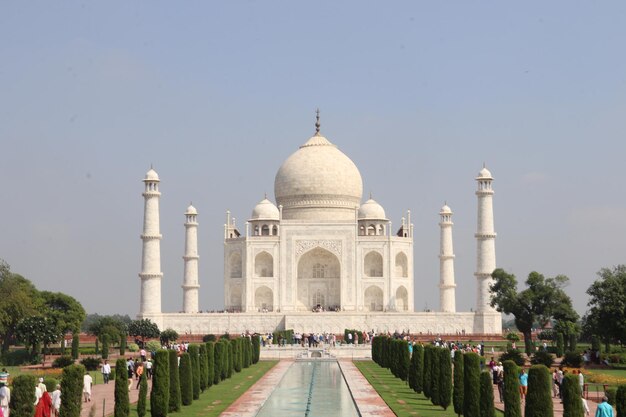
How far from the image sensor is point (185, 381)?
57.7 ft

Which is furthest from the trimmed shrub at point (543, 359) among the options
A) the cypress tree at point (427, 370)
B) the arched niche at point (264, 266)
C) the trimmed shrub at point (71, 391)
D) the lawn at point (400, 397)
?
the arched niche at point (264, 266)

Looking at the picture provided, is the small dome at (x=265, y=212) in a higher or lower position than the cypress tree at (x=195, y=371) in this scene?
higher

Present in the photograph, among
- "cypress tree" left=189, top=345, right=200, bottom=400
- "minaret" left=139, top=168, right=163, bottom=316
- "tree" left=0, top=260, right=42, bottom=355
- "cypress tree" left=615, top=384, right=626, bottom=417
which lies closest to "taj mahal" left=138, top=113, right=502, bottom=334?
"minaret" left=139, top=168, right=163, bottom=316

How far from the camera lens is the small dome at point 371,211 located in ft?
154

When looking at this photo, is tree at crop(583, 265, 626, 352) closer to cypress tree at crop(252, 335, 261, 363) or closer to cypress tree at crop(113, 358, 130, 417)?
cypress tree at crop(252, 335, 261, 363)

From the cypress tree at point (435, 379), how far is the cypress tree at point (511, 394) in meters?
3.52

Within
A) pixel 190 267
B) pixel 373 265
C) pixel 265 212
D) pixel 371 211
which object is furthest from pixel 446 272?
pixel 190 267

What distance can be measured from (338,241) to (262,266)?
12.8ft

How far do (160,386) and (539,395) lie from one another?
19.3 ft

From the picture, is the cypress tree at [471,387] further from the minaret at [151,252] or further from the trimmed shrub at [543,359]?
the minaret at [151,252]

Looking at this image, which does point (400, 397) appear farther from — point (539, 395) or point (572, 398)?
point (572, 398)

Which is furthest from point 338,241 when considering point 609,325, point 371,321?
point 609,325

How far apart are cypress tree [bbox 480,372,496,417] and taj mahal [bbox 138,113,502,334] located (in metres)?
26.1

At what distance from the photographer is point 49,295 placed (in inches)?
1619
